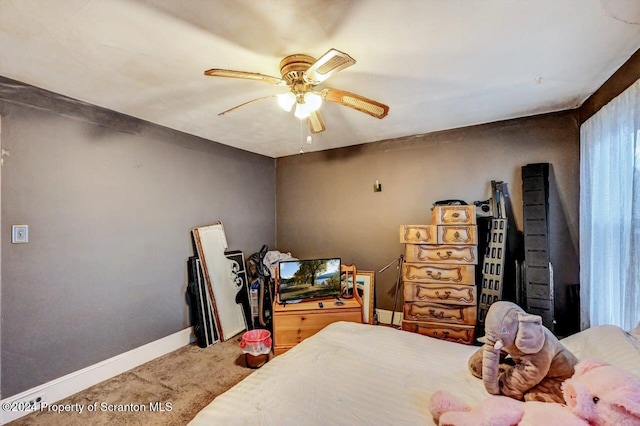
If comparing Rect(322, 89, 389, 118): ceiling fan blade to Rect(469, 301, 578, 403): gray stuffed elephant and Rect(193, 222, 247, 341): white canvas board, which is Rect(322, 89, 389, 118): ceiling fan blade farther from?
Rect(193, 222, 247, 341): white canvas board

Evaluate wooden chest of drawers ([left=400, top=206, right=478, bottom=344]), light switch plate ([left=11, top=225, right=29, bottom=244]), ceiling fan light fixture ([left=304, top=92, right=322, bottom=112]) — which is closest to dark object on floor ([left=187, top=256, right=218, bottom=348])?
light switch plate ([left=11, top=225, right=29, bottom=244])

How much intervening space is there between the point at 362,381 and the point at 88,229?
8.13 ft

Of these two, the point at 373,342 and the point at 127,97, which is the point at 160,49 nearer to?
the point at 127,97

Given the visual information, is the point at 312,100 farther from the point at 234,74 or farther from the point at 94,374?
the point at 94,374

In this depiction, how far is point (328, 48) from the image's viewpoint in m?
1.66

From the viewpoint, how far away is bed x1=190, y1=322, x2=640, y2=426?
1148 millimetres

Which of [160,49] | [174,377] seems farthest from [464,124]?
[174,377]

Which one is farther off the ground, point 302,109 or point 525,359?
point 302,109

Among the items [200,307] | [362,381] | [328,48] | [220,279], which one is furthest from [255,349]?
[328,48]

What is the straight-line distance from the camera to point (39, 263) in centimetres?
215

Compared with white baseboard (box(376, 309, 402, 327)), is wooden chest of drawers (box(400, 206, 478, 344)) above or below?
above

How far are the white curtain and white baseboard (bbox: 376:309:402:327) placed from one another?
1698mm

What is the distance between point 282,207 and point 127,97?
2.48 m

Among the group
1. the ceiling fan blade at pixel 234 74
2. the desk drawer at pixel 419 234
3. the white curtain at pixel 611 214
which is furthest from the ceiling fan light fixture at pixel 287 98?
the white curtain at pixel 611 214
